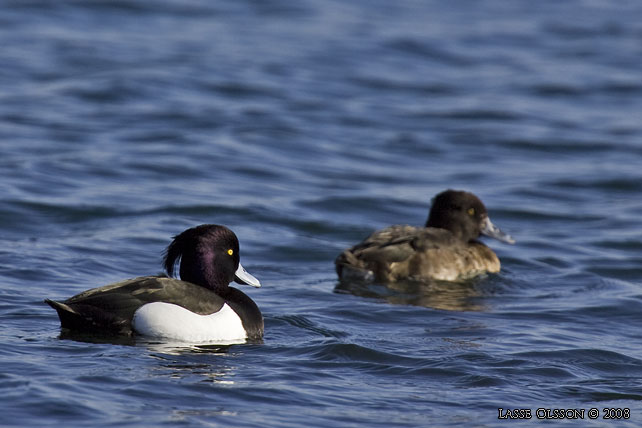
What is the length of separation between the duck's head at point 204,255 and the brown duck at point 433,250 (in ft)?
7.30

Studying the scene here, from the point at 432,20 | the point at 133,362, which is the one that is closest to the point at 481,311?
the point at 133,362

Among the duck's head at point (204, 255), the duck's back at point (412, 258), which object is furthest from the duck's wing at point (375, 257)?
the duck's head at point (204, 255)

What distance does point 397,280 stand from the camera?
34.7 feet

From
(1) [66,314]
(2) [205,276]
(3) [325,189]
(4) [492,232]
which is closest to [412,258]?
(4) [492,232]

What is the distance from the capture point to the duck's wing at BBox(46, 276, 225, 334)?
25.2 feet

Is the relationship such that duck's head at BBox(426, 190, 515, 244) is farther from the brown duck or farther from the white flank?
the white flank

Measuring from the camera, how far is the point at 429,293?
10305 millimetres

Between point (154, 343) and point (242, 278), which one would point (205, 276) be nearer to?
point (242, 278)

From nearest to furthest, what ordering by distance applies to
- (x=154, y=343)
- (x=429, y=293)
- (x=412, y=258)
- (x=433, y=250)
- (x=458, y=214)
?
(x=154, y=343) → (x=429, y=293) → (x=412, y=258) → (x=433, y=250) → (x=458, y=214)

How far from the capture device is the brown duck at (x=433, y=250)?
1048 centimetres

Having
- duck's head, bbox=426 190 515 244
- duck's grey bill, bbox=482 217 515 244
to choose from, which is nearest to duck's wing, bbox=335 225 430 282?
duck's head, bbox=426 190 515 244

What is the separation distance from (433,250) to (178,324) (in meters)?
3.58

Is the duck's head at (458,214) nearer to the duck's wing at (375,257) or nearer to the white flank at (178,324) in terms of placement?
the duck's wing at (375,257)

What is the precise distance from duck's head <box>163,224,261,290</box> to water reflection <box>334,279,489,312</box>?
1898mm
